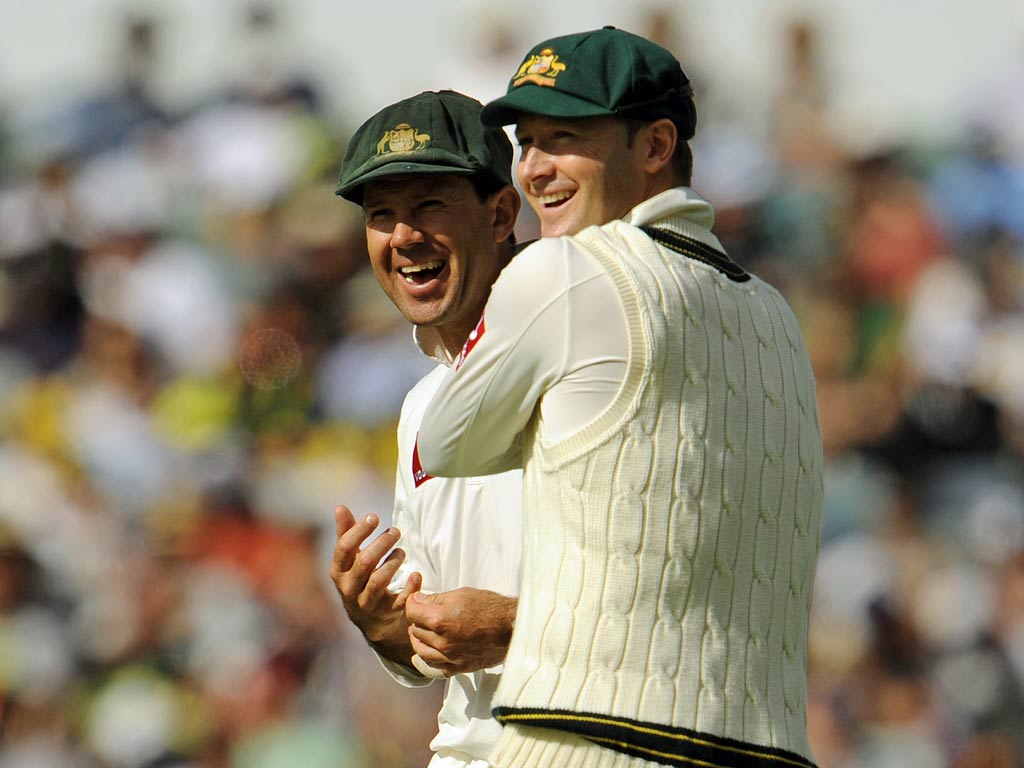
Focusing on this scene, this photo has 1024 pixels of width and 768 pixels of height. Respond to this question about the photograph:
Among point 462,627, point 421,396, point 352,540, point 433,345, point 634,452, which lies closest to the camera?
point 634,452

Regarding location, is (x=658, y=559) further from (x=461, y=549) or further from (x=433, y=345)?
(x=433, y=345)

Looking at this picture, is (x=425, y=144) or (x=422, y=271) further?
(x=422, y=271)

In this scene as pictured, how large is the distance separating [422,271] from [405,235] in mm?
77

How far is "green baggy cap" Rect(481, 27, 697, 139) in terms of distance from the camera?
2.71 metres

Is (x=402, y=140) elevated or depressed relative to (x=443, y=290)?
elevated

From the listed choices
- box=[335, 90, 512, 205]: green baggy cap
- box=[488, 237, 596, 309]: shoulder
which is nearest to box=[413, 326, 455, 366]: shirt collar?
A: box=[335, 90, 512, 205]: green baggy cap

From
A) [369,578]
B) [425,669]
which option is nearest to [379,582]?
[369,578]

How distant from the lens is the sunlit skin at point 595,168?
2.75m

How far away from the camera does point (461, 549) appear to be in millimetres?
3445

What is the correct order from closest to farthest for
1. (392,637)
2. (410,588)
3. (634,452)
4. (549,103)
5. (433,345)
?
1. (634,452)
2. (549,103)
3. (410,588)
4. (392,637)
5. (433,345)

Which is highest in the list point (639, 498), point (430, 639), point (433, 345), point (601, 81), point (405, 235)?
point (601, 81)

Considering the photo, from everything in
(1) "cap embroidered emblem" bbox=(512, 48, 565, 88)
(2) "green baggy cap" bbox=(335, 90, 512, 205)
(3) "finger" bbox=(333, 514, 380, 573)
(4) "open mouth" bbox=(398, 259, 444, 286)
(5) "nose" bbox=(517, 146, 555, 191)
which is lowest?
(3) "finger" bbox=(333, 514, 380, 573)

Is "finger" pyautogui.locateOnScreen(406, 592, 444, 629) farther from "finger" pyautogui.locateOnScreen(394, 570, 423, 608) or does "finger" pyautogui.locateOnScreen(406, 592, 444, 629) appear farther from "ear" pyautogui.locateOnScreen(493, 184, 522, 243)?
"ear" pyautogui.locateOnScreen(493, 184, 522, 243)

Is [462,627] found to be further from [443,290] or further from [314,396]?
[314,396]
